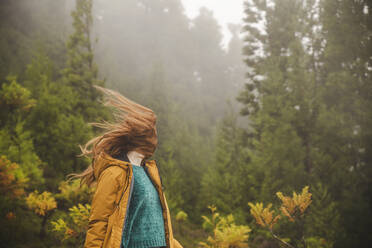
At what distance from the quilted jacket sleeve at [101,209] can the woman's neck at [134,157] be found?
39cm

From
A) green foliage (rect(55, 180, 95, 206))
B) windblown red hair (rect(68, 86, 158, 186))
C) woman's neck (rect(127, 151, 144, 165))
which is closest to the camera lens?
windblown red hair (rect(68, 86, 158, 186))

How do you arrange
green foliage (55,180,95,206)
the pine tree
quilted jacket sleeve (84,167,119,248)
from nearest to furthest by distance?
quilted jacket sleeve (84,167,119,248), green foliage (55,180,95,206), the pine tree

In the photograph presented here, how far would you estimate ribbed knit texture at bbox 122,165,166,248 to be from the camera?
81.4 inches

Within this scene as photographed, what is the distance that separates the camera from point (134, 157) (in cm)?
246

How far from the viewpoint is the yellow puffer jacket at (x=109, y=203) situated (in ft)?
6.07

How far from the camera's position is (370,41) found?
7094mm

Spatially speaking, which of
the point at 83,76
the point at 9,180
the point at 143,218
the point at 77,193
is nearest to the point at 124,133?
the point at 143,218

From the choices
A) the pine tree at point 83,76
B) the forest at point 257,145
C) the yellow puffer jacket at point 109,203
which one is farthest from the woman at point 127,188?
the pine tree at point 83,76

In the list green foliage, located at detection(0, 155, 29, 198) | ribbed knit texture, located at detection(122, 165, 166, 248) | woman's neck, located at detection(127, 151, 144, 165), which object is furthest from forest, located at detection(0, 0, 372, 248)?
ribbed knit texture, located at detection(122, 165, 166, 248)

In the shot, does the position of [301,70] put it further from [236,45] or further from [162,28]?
[236,45]

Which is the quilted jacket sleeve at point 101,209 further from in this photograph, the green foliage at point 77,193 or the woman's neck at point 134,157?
the green foliage at point 77,193

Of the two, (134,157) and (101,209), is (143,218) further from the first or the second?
(134,157)

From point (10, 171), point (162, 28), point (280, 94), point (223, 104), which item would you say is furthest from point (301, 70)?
point (162, 28)

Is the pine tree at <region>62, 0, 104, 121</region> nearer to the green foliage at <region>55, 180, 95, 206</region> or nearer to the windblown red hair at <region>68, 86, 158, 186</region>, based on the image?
the green foliage at <region>55, 180, 95, 206</region>
